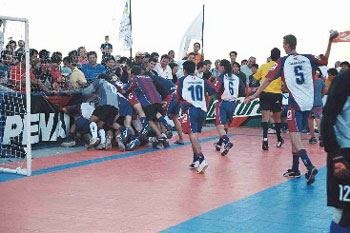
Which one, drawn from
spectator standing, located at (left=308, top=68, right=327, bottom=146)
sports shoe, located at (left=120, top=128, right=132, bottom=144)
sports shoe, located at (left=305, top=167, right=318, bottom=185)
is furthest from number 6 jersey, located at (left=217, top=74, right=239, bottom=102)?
sports shoe, located at (left=305, top=167, right=318, bottom=185)

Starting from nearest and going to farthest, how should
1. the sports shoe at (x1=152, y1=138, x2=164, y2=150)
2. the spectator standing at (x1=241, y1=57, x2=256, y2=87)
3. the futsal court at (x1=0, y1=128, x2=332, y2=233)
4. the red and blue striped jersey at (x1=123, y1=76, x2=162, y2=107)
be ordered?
the futsal court at (x1=0, y1=128, x2=332, y2=233) → the red and blue striped jersey at (x1=123, y1=76, x2=162, y2=107) → the sports shoe at (x1=152, y1=138, x2=164, y2=150) → the spectator standing at (x1=241, y1=57, x2=256, y2=87)

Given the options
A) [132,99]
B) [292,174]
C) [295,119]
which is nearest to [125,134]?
[132,99]

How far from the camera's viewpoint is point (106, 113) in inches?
503

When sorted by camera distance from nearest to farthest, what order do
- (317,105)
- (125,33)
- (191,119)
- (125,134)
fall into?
(191,119)
(125,134)
(317,105)
(125,33)

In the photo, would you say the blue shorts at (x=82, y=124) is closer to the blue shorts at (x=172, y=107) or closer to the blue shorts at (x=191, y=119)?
the blue shorts at (x=172, y=107)

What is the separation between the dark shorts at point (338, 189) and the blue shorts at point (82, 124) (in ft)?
30.3

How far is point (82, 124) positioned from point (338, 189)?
9.36 meters

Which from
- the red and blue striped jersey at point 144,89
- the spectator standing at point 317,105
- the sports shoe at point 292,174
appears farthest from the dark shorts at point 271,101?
the sports shoe at point 292,174

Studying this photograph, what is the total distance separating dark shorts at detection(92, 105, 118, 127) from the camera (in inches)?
501

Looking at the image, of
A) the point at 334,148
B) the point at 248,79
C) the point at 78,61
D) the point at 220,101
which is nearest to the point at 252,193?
the point at 334,148

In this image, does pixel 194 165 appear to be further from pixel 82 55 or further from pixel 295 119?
pixel 82 55

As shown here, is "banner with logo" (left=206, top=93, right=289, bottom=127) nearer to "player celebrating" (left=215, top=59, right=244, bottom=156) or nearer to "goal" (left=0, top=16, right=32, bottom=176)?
"player celebrating" (left=215, top=59, right=244, bottom=156)

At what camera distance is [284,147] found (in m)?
13.8

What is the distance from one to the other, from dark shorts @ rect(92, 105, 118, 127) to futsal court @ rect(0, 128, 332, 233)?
1.21 m
